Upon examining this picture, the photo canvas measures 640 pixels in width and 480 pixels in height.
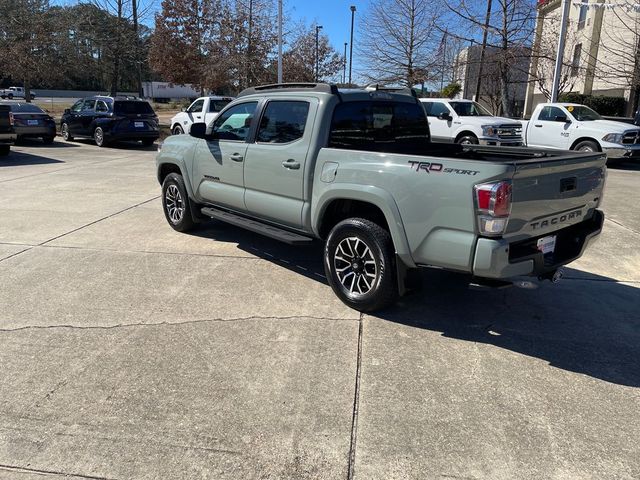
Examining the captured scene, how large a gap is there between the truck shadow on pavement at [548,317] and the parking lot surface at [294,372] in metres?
0.02

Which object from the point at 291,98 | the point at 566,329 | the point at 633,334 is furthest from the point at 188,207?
the point at 633,334

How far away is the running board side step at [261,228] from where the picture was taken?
4980mm

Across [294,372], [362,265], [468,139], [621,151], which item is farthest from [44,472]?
[621,151]

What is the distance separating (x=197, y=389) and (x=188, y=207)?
3.75 meters

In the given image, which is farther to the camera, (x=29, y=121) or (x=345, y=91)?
(x=29, y=121)

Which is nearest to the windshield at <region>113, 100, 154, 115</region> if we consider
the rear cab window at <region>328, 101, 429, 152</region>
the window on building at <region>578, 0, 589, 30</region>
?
the rear cab window at <region>328, 101, 429, 152</region>

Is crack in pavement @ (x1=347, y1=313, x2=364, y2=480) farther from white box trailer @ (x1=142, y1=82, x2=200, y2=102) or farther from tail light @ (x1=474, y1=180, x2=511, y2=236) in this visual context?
white box trailer @ (x1=142, y1=82, x2=200, y2=102)

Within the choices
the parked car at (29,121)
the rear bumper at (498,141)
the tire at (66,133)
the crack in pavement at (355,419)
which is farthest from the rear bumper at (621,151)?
the tire at (66,133)

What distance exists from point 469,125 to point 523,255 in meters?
12.9

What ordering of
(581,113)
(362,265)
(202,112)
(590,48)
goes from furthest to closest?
(590,48) → (202,112) → (581,113) → (362,265)

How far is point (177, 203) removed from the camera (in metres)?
7.00

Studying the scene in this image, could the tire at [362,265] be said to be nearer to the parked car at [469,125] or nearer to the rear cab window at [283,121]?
the rear cab window at [283,121]

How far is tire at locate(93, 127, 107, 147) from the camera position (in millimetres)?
18109

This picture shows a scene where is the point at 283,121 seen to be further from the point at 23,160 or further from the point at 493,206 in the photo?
the point at 23,160
